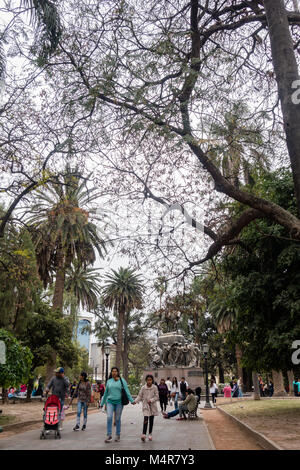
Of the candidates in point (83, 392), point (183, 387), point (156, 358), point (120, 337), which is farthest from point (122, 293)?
point (83, 392)

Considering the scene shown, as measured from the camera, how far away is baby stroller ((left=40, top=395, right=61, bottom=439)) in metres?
9.18

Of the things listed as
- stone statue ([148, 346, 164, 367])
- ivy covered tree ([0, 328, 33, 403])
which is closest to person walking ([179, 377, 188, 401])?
ivy covered tree ([0, 328, 33, 403])

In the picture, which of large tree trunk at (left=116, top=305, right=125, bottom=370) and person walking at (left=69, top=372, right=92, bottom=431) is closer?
person walking at (left=69, top=372, right=92, bottom=431)

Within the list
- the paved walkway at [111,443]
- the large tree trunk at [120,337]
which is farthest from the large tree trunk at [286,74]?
the large tree trunk at [120,337]

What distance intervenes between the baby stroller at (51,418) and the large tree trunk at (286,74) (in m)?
7.08

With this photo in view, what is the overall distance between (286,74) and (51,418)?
929 cm

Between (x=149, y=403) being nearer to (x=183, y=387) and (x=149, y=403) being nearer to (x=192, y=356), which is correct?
(x=183, y=387)

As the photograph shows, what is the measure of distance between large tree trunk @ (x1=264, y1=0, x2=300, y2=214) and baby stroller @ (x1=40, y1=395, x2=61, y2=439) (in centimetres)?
708

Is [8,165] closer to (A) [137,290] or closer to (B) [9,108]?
(B) [9,108]

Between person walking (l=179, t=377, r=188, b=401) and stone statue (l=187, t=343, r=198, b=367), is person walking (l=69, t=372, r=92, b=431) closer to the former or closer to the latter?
person walking (l=179, t=377, r=188, b=401)

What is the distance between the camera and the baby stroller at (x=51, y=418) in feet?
30.1

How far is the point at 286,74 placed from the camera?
902cm

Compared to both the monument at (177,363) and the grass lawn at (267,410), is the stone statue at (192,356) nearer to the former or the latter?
the monument at (177,363)
